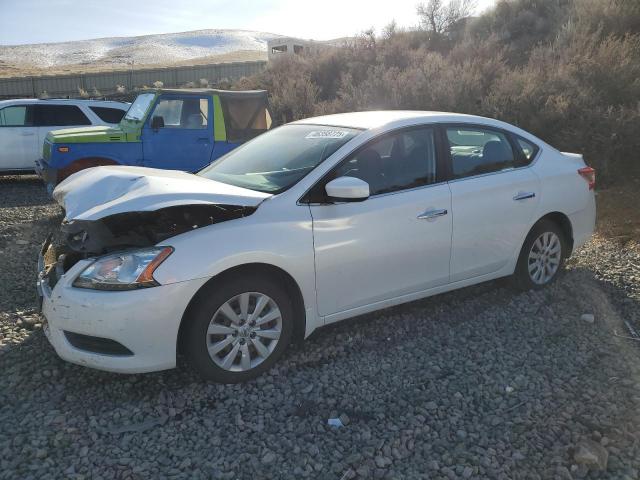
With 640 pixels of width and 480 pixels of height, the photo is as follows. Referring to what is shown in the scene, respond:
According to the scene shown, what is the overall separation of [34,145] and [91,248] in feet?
29.3

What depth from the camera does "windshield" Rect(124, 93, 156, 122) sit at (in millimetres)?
8656

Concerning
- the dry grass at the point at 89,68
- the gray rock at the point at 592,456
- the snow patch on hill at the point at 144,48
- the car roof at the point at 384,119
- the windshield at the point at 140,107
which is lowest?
the gray rock at the point at 592,456

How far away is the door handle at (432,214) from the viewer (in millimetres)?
4162

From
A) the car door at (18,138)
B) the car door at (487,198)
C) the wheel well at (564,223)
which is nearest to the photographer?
the car door at (487,198)

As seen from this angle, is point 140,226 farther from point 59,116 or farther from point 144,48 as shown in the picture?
point 144,48

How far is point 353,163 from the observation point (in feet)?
13.3

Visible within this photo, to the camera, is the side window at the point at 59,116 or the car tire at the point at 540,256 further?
the side window at the point at 59,116

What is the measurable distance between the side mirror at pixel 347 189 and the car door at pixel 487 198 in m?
0.98

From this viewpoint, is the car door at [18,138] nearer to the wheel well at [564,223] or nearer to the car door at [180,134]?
the car door at [180,134]

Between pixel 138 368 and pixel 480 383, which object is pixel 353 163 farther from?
pixel 138 368

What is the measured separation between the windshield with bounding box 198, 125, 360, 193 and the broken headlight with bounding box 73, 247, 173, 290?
96 centimetres

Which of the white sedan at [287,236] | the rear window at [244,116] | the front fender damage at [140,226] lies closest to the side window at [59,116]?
the rear window at [244,116]

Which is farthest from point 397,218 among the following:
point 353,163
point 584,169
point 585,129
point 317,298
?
point 585,129

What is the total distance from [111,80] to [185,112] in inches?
1306
